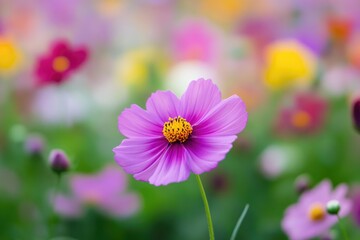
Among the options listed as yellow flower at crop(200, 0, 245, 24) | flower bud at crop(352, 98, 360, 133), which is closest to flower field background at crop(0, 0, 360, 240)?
flower bud at crop(352, 98, 360, 133)

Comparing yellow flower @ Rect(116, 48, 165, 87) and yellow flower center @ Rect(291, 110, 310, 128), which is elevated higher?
yellow flower @ Rect(116, 48, 165, 87)

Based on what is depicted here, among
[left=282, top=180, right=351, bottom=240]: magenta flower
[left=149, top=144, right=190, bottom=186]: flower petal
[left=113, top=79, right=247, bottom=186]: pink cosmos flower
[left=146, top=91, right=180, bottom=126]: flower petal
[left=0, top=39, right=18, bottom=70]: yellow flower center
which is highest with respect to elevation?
[left=0, top=39, right=18, bottom=70]: yellow flower center

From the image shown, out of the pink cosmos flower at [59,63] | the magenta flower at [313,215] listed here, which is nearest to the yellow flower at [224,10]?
the pink cosmos flower at [59,63]

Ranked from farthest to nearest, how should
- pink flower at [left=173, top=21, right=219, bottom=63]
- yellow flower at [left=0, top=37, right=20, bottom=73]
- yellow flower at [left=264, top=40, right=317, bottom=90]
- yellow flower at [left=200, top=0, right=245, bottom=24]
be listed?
yellow flower at [left=200, top=0, right=245, bottom=24] < pink flower at [left=173, top=21, right=219, bottom=63] < yellow flower at [left=0, top=37, right=20, bottom=73] < yellow flower at [left=264, top=40, right=317, bottom=90]

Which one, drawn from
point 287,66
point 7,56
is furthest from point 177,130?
point 7,56

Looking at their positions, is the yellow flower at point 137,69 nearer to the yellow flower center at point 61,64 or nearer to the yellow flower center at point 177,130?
the yellow flower center at point 61,64

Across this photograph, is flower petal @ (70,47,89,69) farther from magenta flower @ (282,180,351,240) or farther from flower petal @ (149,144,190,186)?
flower petal @ (149,144,190,186)
